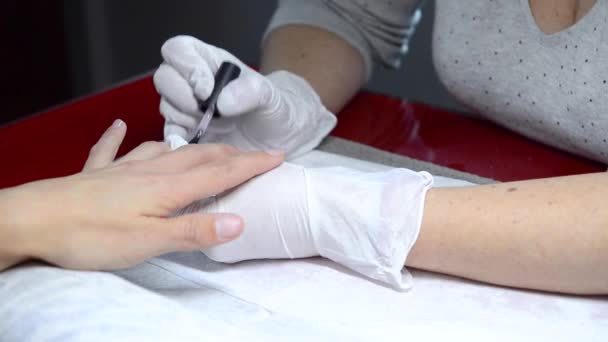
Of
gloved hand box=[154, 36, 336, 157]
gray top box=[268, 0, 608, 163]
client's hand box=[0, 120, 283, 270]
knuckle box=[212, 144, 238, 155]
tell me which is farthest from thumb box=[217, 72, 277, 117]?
gray top box=[268, 0, 608, 163]

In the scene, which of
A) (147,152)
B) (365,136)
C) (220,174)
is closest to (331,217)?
(220,174)

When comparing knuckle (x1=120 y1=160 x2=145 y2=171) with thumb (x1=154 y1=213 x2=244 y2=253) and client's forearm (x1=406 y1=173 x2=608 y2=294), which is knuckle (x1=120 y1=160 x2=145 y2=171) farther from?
client's forearm (x1=406 y1=173 x2=608 y2=294)

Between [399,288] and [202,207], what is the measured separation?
0.75 feet

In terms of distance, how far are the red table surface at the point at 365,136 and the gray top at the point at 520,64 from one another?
3 cm

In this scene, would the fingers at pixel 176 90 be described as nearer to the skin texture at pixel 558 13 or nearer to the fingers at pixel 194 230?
the fingers at pixel 194 230

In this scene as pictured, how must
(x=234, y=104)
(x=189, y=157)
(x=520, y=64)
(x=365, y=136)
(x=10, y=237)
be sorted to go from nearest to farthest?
(x=10, y=237)
(x=189, y=157)
(x=234, y=104)
(x=520, y=64)
(x=365, y=136)

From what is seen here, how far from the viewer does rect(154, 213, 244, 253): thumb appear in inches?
27.0

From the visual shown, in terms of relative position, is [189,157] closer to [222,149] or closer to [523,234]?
[222,149]

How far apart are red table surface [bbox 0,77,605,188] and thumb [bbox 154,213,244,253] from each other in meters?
0.42

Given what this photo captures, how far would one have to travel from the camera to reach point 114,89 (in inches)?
51.3

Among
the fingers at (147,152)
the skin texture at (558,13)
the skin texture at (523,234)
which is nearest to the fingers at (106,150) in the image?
the fingers at (147,152)

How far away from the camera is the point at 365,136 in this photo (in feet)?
3.82

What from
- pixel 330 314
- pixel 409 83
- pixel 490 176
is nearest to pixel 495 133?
pixel 490 176

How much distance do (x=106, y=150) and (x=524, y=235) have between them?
480mm
